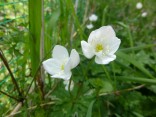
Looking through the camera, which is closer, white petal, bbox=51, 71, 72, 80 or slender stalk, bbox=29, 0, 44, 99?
white petal, bbox=51, 71, 72, 80

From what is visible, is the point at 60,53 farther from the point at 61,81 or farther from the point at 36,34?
the point at 61,81

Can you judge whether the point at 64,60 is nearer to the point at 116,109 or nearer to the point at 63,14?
the point at 63,14

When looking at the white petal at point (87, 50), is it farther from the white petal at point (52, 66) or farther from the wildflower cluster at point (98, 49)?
the white petal at point (52, 66)

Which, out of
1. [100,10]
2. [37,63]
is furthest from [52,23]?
[100,10]

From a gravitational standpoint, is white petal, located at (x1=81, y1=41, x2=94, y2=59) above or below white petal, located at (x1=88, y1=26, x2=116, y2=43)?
below

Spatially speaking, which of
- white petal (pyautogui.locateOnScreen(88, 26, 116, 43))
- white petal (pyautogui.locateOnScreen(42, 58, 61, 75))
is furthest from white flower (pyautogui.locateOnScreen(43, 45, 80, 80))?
white petal (pyautogui.locateOnScreen(88, 26, 116, 43))

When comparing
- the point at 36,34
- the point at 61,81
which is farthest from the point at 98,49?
the point at 61,81

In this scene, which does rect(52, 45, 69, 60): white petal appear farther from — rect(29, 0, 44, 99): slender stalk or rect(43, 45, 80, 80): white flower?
rect(29, 0, 44, 99): slender stalk
